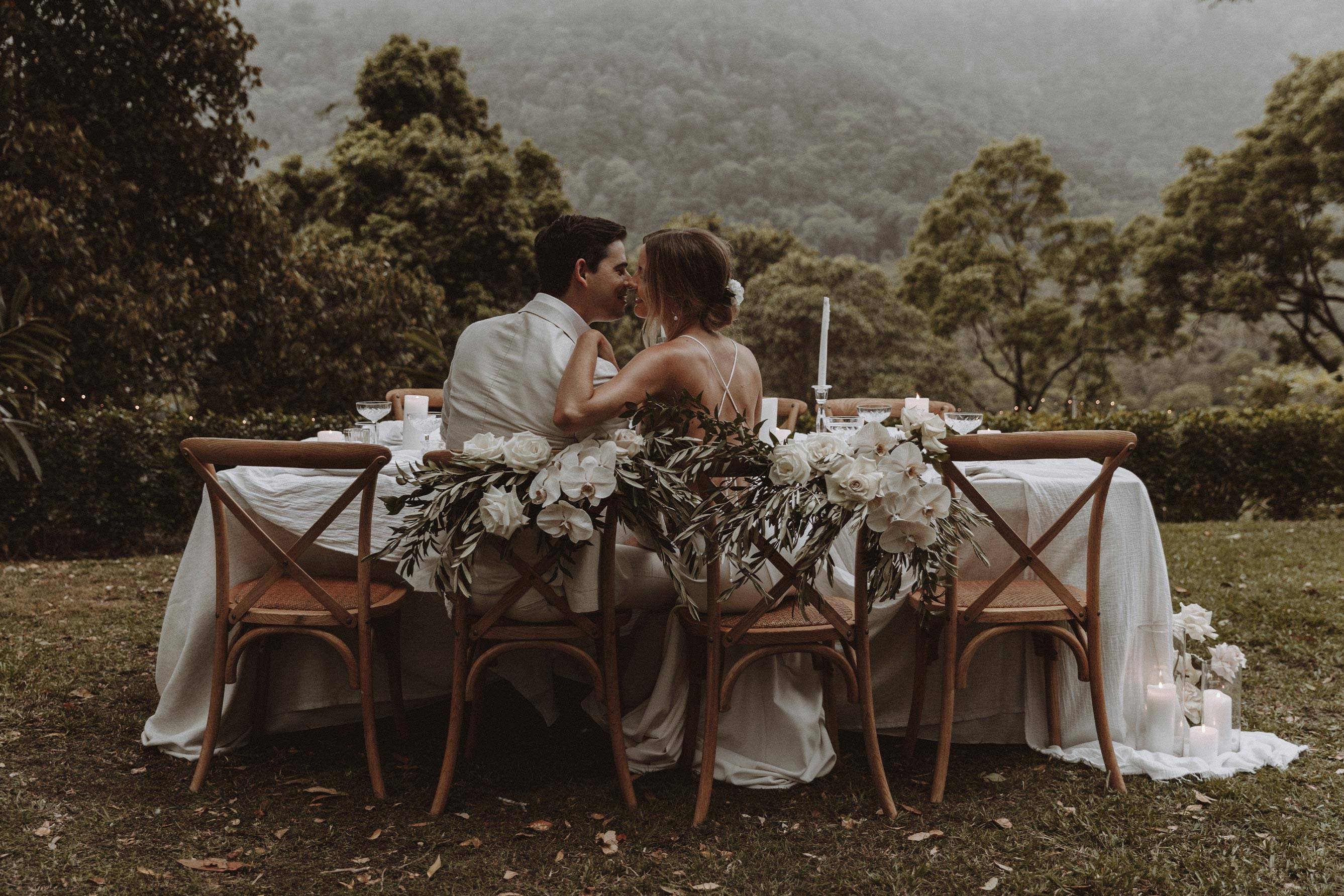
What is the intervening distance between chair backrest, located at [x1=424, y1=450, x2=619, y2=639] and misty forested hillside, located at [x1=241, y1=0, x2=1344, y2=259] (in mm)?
26494

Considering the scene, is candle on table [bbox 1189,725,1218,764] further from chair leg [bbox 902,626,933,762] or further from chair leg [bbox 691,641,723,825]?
chair leg [bbox 691,641,723,825]

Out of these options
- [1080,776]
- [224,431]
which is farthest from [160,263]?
[1080,776]

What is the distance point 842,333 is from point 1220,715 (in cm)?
1358

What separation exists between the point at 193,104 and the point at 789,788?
28.5 ft

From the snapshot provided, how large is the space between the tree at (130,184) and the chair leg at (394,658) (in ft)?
18.4

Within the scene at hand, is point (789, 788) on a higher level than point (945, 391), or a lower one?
lower

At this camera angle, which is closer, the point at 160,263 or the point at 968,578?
the point at 968,578

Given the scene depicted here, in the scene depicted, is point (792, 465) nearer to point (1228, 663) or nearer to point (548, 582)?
point (548, 582)

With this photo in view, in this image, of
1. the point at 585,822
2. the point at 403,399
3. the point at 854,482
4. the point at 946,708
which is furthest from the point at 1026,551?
the point at 403,399

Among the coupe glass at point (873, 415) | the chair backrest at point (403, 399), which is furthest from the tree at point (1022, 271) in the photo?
the coupe glass at point (873, 415)

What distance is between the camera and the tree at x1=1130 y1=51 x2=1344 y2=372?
46.8 ft

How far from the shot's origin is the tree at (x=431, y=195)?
1565cm

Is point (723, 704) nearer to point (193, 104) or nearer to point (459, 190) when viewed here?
point (193, 104)

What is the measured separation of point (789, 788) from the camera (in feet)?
9.62
